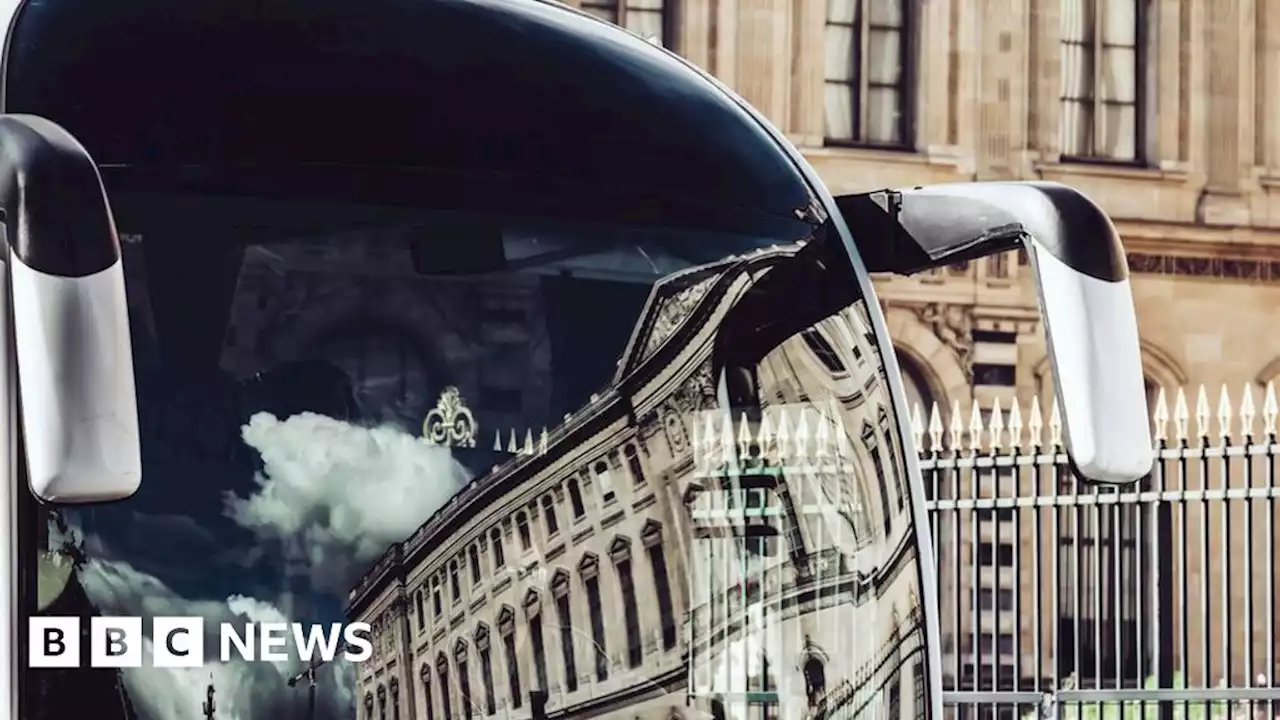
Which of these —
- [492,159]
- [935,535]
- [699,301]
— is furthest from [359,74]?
[935,535]

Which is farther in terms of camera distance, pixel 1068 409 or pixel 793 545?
A: pixel 793 545

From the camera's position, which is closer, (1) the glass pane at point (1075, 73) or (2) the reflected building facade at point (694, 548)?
(2) the reflected building facade at point (694, 548)

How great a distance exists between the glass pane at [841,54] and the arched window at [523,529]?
51.4ft

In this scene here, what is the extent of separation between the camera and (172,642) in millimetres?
3713

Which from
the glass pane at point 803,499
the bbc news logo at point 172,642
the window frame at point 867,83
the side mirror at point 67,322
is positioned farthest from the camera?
the window frame at point 867,83

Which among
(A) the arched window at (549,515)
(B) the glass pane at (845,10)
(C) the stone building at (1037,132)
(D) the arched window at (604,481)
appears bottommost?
(A) the arched window at (549,515)

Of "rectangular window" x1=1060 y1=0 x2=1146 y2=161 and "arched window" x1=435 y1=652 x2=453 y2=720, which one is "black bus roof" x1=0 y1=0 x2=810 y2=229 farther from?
"rectangular window" x1=1060 y1=0 x2=1146 y2=161

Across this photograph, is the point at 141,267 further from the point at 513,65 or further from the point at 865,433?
the point at 865,433

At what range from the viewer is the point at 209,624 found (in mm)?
3729

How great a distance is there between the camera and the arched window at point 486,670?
3.81 m

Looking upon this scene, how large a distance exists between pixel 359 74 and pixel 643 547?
0.80 meters

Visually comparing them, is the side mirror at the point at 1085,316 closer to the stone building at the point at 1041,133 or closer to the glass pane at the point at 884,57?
the stone building at the point at 1041,133

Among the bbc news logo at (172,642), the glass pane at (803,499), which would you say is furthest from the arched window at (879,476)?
the bbc news logo at (172,642)

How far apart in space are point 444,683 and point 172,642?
0.37 meters
